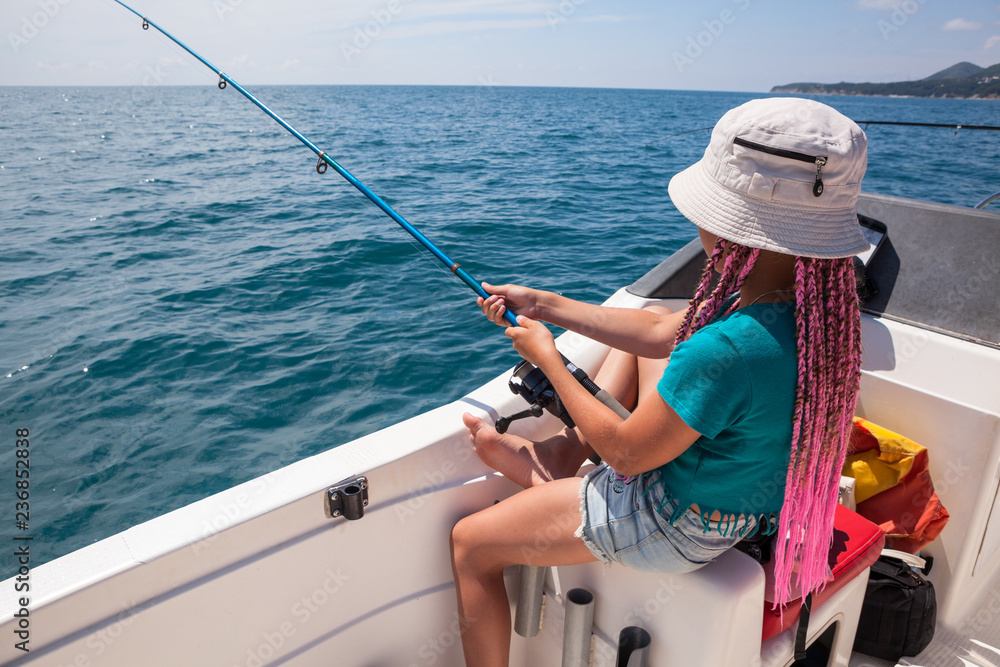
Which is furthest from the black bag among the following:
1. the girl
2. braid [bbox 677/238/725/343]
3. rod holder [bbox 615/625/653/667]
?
braid [bbox 677/238/725/343]

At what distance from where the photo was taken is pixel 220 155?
15.1 metres

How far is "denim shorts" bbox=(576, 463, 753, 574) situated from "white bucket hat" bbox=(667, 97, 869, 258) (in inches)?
19.9

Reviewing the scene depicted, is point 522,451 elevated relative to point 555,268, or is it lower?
elevated

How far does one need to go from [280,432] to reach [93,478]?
1.00m

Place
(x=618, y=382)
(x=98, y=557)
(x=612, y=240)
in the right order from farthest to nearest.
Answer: (x=612, y=240) → (x=618, y=382) → (x=98, y=557)

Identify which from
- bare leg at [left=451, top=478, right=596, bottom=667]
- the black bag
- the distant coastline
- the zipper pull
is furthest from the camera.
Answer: the distant coastline

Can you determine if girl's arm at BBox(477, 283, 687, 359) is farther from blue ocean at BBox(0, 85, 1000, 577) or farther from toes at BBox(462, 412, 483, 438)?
blue ocean at BBox(0, 85, 1000, 577)

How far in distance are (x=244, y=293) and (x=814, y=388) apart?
5.95m

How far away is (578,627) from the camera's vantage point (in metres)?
1.49

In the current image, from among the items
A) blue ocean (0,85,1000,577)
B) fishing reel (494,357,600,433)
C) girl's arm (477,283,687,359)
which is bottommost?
blue ocean (0,85,1000,577)

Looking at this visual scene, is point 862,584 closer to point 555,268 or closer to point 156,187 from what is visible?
point 555,268

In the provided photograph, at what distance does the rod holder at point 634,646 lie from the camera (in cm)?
142

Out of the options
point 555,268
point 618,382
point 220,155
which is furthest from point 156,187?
point 618,382

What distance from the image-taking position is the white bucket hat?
1.04 metres
